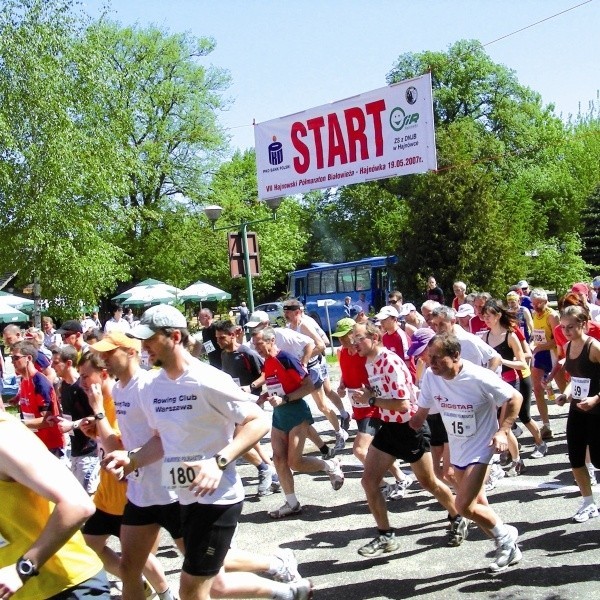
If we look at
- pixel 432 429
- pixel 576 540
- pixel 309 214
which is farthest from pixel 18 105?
pixel 309 214

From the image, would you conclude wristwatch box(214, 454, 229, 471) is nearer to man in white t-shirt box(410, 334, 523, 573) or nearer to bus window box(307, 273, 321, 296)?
man in white t-shirt box(410, 334, 523, 573)

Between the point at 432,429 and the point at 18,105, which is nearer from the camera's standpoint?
the point at 432,429

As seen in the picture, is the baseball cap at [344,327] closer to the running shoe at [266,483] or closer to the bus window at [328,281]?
the running shoe at [266,483]

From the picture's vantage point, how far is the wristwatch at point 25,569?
8.55ft

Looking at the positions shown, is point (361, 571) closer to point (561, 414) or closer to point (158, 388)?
point (158, 388)

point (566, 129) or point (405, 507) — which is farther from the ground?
point (566, 129)

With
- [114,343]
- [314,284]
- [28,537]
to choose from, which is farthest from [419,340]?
[314,284]

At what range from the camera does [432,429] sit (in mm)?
7902

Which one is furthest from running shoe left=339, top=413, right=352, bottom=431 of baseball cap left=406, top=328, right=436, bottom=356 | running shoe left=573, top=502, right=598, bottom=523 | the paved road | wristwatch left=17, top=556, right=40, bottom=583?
wristwatch left=17, top=556, right=40, bottom=583

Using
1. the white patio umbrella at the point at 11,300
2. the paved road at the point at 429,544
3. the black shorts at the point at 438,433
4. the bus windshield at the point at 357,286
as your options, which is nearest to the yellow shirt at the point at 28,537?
the paved road at the point at 429,544

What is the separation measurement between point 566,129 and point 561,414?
157 ft

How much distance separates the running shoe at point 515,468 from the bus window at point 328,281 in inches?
1130

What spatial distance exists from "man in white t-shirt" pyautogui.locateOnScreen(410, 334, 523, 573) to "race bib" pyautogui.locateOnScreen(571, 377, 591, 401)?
1.09 meters

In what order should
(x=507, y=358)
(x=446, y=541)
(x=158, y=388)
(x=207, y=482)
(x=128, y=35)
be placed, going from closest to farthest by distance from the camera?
1. (x=207, y=482)
2. (x=158, y=388)
3. (x=446, y=541)
4. (x=507, y=358)
5. (x=128, y=35)
